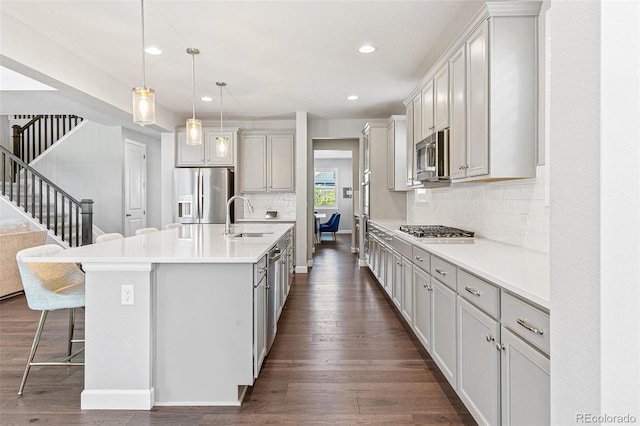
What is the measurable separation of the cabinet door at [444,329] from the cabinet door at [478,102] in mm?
839

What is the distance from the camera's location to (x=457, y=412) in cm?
224

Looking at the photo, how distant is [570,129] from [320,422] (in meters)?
1.92

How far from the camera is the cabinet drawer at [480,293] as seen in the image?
1.70 metres

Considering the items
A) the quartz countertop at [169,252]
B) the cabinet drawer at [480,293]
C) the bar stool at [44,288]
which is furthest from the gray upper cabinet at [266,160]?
the cabinet drawer at [480,293]

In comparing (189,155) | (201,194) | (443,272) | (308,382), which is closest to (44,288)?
(308,382)

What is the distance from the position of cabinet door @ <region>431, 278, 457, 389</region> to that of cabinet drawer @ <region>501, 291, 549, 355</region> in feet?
2.11

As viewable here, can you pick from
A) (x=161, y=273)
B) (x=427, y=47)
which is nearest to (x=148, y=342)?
(x=161, y=273)

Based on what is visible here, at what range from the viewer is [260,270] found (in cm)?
260

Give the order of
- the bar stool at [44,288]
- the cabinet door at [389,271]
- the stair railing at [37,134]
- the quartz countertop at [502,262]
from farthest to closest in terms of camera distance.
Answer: the stair railing at [37,134] → the cabinet door at [389,271] → the bar stool at [44,288] → the quartz countertop at [502,262]

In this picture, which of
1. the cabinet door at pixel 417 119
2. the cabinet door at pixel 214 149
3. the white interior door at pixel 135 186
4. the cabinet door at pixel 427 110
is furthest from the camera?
the white interior door at pixel 135 186

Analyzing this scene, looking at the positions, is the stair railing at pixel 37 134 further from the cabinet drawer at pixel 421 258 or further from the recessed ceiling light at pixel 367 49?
the cabinet drawer at pixel 421 258

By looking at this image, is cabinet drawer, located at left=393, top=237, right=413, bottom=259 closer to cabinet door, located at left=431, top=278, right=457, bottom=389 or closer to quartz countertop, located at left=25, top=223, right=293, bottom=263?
cabinet door, located at left=431, top=278, right=457, bottom=389

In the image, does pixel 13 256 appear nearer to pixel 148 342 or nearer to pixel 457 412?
pixel 148 342

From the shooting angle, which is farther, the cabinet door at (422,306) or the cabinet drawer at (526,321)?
the cabinet door at (422,306)
